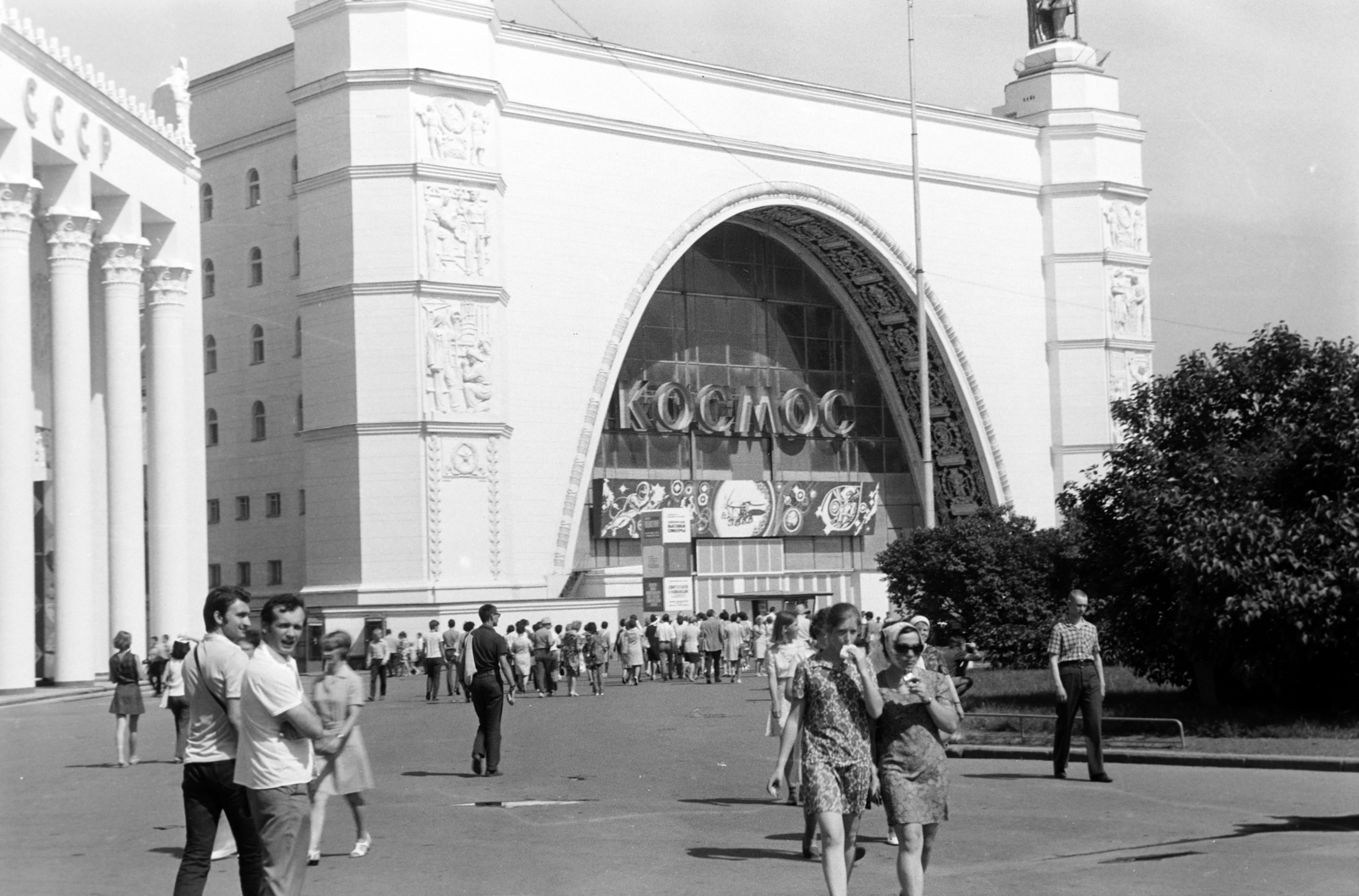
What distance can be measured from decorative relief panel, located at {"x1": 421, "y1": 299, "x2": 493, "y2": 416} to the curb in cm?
3089

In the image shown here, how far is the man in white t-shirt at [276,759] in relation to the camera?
28.4 ft

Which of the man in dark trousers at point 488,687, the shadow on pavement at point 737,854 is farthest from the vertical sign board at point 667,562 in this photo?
the shadow on pavement at point 737,854

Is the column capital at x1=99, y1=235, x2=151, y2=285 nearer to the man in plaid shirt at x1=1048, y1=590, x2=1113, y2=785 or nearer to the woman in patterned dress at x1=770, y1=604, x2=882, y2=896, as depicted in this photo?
the man in plaid shirt at x1=1048, y1=590, x2=1113, y2=785

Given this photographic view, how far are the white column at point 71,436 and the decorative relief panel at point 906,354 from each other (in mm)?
32367

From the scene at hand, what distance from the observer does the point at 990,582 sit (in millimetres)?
40875

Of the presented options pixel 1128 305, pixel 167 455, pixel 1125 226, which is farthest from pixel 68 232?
pixel 1125 226

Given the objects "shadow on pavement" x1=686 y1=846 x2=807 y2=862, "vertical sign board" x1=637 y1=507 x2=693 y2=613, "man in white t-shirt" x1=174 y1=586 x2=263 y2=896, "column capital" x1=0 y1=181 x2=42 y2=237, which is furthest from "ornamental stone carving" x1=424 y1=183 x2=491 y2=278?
"man in white t-shirt" x1=174 y1=586 x2=263 y2=896

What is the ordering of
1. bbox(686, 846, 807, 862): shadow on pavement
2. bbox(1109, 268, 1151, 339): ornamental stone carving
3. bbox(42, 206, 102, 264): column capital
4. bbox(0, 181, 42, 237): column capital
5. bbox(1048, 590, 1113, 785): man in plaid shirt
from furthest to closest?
bbox(1109, 268, 1151, 339): ornamental stone carving
bbox(42, 206, 102, 264): column capital
bbox(0, 181, 42, 237): column capital
bbox(1048, 590, 1113, 785): man in plaid shirt
bbox(686, 846, 807, 862): shadow on pavement

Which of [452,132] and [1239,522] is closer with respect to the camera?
[1239,522]

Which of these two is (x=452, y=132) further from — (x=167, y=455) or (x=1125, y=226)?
(x=1125, y=226)

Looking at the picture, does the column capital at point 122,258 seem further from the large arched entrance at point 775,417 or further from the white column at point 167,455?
the large arched entrance at point 775,417

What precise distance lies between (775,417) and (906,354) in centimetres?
550

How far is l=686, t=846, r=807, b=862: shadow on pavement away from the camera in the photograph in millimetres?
12740

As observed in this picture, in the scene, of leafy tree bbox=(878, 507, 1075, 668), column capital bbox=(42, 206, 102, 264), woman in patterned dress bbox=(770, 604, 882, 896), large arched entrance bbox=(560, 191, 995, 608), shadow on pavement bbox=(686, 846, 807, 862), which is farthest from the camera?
large arched entrance bbox=(560, 191, 995, 608)
